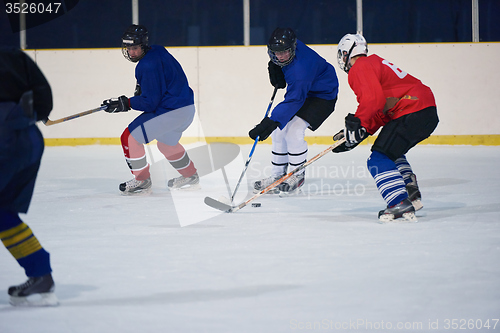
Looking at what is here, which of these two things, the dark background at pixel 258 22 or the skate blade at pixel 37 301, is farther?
the dark background at pixel 258 22

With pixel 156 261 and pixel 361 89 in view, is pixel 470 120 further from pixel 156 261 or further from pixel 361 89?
pixel 156 261

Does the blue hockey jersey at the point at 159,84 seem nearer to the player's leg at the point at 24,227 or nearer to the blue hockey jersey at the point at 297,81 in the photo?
the blue hockey jersey at the point at 297,81

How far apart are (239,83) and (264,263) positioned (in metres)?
5.00

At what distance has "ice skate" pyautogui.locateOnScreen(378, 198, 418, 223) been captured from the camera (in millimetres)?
2666

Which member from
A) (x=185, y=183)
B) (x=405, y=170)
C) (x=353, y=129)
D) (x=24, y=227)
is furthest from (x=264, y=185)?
(x=24, y=227)

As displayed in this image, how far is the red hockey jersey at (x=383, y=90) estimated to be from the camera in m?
2.62

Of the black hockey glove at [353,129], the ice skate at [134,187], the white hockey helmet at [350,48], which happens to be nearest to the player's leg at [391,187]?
the black hockey glove at [353,129]

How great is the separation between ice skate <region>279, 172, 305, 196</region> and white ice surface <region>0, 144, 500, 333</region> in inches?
3.9

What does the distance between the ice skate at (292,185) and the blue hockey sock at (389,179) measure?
0.97 meters

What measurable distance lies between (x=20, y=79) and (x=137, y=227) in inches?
47.6

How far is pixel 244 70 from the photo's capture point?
6.83m

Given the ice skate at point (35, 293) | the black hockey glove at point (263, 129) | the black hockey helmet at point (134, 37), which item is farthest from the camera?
the black hockey helmet at point (134, 37)

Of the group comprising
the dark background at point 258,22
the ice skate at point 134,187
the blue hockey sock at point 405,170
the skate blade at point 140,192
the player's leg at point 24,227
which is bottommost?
the skate blade at point 140,192

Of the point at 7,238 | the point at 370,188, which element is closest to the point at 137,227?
the point at 7,238
